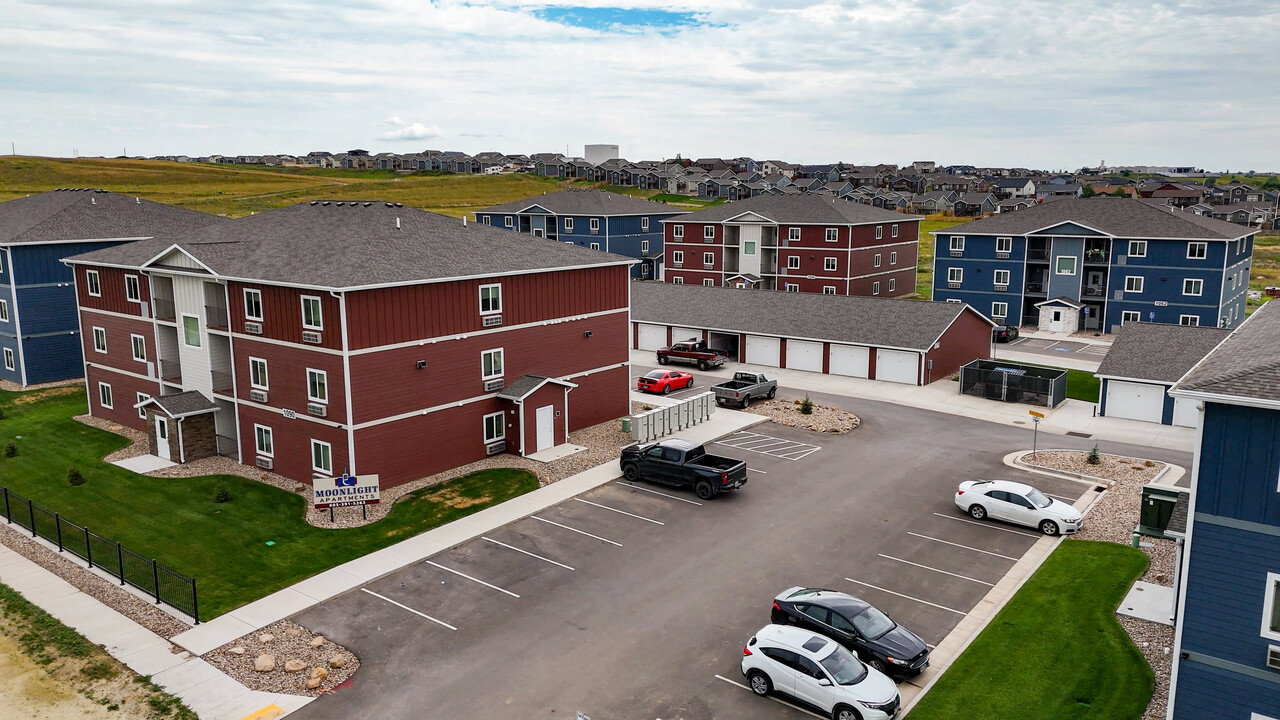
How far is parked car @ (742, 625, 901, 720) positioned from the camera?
17.9m

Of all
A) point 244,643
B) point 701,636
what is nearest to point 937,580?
point 701,636

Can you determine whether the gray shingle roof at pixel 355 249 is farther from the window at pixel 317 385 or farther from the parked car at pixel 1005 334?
the parked car at pixel 1005 334

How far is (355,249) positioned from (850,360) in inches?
1247

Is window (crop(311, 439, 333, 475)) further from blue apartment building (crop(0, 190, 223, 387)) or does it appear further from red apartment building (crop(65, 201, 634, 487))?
blue apartment building (crop(0, 190, 223, 387))

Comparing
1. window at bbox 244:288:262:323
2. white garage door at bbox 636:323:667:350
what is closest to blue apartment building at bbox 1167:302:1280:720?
window at bbox 244:288:262:323

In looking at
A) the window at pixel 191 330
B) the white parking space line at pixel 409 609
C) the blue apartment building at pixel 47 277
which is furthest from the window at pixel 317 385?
the blue apartment building at pixel 47 277

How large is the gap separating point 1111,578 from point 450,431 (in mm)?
24148

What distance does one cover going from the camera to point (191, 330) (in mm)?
37062

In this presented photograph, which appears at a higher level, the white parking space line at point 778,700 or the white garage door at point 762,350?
the white garage door at point 762,350

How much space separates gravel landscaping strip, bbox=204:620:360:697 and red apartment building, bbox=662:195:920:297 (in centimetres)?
6205

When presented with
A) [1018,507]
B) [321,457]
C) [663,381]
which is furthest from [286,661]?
[663,381]

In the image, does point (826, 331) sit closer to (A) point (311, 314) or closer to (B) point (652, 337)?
(B) point (652, 337)

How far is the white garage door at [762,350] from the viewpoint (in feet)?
184

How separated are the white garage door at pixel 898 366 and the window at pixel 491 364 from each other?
25.8 metres
